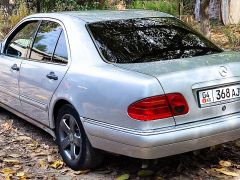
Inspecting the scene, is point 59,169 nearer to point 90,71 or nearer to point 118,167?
point 118,167

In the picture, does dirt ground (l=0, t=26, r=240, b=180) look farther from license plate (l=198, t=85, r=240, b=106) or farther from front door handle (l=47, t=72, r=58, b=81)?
front door handle (l=47, t=72, r=58, b=81)

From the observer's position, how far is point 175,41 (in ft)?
15.3

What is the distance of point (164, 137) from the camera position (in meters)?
3.66

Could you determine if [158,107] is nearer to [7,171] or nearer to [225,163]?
[225,163]

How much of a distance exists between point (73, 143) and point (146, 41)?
49.1 inches

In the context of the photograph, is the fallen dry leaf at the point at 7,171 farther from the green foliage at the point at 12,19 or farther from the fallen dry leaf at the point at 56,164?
the green foliage at the point at 12,19

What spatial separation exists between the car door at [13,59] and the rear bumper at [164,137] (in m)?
1.81

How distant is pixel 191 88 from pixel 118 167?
129 cm

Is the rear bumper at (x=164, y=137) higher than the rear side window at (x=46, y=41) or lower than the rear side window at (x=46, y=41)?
lower

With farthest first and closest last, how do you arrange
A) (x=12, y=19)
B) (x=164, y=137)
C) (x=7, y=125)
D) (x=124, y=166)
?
(x=12, y=19) → (x=7, y=125) → (x=124, y=166) → (x=164, y=137)

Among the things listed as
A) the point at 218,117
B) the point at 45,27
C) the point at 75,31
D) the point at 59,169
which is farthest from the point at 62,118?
the point at 218,117

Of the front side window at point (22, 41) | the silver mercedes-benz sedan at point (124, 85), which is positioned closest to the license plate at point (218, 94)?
the silver mercedes-benz sedan at point (124, 85)

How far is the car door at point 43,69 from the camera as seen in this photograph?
4715mm

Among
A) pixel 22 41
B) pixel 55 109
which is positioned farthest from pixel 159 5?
pixel 55 109
